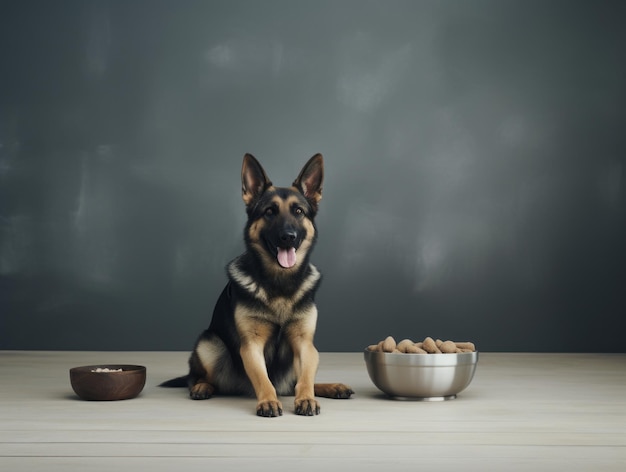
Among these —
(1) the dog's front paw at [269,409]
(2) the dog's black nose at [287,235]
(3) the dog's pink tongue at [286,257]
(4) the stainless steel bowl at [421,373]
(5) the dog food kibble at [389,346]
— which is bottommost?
(1) the dog's front paw at [269,409]

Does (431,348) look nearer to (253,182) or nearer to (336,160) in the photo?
(253,182)

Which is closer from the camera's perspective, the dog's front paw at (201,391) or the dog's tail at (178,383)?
the dog's front paw at (201,391)

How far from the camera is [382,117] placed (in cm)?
532

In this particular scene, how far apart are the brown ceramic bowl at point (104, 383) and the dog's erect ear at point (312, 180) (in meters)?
0.99

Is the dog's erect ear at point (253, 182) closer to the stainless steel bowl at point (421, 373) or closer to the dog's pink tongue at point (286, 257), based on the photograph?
the dog's pink tongue at point (286, 257)

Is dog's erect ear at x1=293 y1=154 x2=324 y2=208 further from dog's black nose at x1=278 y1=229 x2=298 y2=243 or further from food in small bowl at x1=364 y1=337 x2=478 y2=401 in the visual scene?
food in small bowl at x1=364 y1=337 x2=478 y2=401

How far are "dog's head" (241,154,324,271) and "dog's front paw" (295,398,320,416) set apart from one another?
54 cm

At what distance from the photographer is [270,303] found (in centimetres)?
292

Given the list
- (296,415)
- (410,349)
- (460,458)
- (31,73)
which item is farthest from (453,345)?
(31,73)

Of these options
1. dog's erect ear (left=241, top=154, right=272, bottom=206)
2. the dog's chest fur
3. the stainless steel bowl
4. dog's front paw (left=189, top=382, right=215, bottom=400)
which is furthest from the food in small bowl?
dog's erect ear (left=241, top=154, right=272, bottom=206)

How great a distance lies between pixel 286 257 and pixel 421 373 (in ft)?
2.27

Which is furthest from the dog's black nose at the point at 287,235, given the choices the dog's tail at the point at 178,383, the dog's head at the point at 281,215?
the dog's tail at the point at 178,383

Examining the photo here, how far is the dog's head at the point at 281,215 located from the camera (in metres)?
2.88

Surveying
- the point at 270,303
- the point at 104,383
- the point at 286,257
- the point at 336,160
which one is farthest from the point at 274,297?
the point at 336,160
